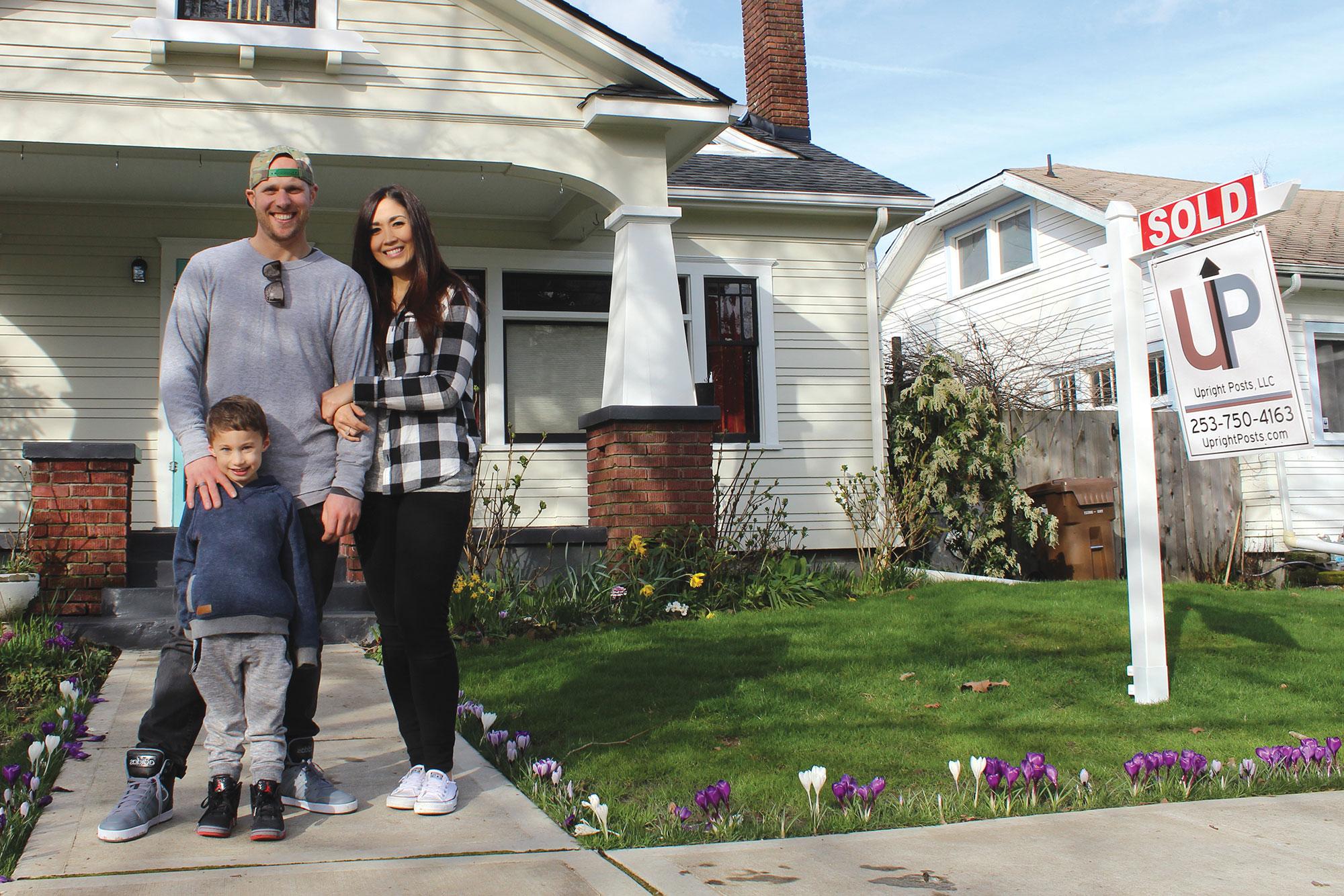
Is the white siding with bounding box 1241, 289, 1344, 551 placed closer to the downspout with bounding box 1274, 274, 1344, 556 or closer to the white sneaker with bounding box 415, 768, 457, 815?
the downspout with bounding box 1274, 274, 1344, 556

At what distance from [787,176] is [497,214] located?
282 centimetres

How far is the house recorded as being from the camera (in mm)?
7609

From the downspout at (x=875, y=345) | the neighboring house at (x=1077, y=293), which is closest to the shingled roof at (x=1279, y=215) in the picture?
the neighboring house at (x=1077, y=293)

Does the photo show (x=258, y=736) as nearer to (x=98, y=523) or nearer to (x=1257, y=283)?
(x=1257, y=283)

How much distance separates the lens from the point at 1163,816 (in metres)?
3.27

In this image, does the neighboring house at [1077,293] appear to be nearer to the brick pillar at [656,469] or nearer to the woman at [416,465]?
the brick pillar at [656,469]

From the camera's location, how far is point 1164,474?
11.9m

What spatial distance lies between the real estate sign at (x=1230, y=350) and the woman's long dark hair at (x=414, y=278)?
306 centimetres

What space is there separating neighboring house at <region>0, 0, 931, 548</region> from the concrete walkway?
209 inches

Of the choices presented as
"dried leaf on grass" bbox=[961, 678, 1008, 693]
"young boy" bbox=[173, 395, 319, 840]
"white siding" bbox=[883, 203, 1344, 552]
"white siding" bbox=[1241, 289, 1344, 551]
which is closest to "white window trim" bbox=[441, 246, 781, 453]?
"white siding" bbox=[883, 203, 1344, 552]

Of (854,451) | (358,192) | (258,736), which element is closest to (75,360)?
(358,192)

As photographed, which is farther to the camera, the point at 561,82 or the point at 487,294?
the point at 487,294

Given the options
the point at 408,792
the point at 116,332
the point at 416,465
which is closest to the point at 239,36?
the point at 116,332

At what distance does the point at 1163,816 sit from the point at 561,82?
6633mm
